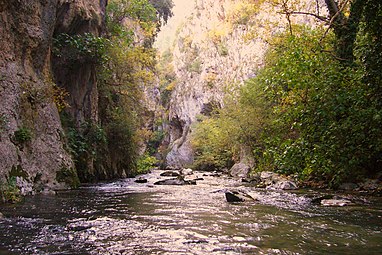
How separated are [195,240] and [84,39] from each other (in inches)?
517

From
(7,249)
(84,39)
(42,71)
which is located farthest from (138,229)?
(84,39)

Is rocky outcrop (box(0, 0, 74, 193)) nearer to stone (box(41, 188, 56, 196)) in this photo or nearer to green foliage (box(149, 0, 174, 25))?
stone (box(41, 188, 56, 196))

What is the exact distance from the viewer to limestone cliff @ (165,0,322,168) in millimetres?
50688

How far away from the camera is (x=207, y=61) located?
5806 centimetres

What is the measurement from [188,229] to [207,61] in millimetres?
54891

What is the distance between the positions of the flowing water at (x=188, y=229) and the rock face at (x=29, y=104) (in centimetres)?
258

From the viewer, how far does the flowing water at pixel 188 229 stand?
3806mm

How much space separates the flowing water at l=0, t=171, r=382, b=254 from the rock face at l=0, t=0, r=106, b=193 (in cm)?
258

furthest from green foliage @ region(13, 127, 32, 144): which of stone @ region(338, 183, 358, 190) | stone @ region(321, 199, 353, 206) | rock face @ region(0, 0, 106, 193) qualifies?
stone @ region(338, 183, 358, 190)

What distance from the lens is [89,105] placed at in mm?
17172

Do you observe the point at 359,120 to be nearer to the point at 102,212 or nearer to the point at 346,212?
the point at 346,212

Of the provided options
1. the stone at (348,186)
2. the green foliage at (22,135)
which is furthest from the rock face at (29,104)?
the stone at (348,186)

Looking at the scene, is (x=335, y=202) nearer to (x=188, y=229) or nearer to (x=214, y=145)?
(x=188, y=229)

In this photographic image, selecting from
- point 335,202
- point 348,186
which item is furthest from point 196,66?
point 335,202
